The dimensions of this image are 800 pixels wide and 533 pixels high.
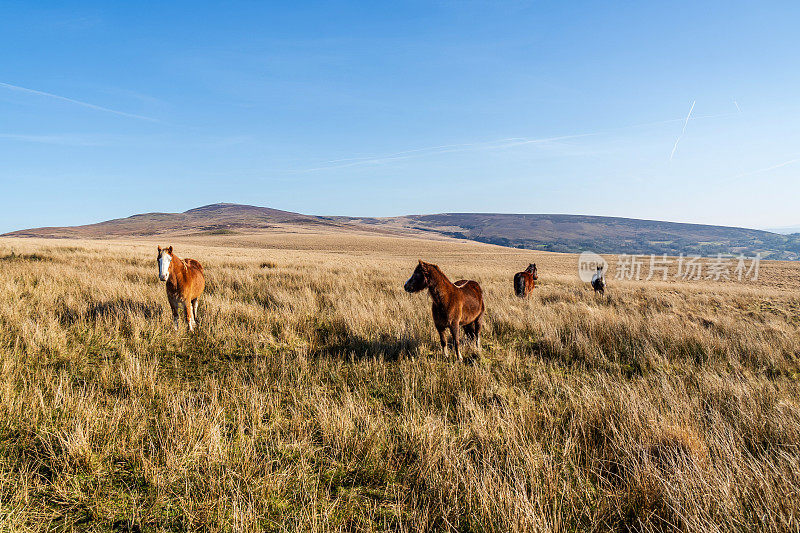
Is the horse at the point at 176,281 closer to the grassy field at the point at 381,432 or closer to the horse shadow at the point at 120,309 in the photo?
the grassy field at the point at 381,432

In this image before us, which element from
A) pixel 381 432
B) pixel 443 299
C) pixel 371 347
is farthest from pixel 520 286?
pixel 381 432

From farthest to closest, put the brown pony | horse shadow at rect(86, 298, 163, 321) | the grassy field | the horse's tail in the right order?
the horse's tail
horse shadow at rect(86, 298, 163, 321)
the brown pony
the grassy field

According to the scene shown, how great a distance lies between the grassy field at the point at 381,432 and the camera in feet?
6.92

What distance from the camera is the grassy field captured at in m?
2.11

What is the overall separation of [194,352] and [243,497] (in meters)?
3.86

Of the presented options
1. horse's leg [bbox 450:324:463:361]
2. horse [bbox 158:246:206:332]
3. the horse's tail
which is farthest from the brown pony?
the horse's tail

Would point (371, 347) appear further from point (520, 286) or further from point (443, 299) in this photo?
point (520, 286)

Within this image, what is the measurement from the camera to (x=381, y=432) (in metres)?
2.99

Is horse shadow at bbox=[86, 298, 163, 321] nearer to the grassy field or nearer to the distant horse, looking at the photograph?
the grassy field

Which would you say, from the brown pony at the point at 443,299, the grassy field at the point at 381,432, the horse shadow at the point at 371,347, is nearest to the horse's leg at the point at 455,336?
the brown pony at the point at 443,299

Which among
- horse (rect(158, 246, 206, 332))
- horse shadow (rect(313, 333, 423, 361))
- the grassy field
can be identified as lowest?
horse shadow (rect(313, 333, 423, 361))

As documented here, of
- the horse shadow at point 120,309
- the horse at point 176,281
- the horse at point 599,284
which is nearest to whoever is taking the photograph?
the horse at point 176,281

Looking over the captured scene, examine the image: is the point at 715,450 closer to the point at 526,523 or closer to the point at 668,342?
the point at 526,523

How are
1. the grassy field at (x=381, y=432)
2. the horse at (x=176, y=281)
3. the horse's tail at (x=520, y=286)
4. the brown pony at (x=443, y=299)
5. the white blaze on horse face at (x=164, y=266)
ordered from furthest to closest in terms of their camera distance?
the horse's tail at (x=520, y=286), the horse at (x=176, y=281), the white blaze on horse face at (x=164, y=266), the brown pony at (x=443, y=299), the grassy field at (x=381, y=432)
